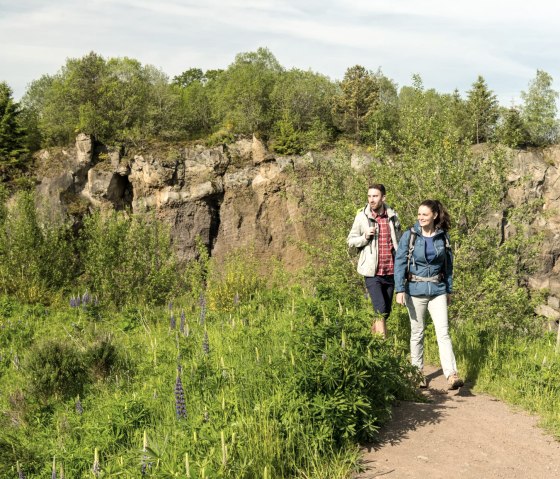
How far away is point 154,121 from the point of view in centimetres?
2959

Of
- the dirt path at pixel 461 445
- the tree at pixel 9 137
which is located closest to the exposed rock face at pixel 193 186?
the tree at pixel 9 137

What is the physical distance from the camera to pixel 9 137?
25875 millimetres

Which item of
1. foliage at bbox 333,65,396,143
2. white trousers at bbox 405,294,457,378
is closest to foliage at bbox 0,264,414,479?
white trousers at bbox 405,294,457,378

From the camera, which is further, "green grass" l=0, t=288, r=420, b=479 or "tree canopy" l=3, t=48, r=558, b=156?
"tree canopy" l=3, t=48, r=558, b=156

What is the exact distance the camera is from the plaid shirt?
20.7 feet

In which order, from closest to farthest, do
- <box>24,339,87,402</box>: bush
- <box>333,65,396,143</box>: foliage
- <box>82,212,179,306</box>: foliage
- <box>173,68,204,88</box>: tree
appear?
<box>24,339,87,402</box>: bush → <box>82,212,179,306</box>: foliage → <box>333,65,396,143</box>: foliage → <box>173,68,204,88</box>: tree

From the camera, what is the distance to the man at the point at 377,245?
6.29 m

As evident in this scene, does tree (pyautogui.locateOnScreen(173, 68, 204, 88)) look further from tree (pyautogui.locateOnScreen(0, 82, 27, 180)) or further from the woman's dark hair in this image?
the woman's dark hair

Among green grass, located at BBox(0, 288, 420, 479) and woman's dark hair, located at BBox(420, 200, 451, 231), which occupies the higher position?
woman's dark hair, located at BBox(420, 200, 451, 231)

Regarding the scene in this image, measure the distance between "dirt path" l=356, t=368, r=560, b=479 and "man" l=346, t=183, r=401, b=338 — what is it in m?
1.36

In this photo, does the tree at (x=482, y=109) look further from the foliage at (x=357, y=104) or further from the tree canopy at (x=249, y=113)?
the foliage at (x=357, y=104)

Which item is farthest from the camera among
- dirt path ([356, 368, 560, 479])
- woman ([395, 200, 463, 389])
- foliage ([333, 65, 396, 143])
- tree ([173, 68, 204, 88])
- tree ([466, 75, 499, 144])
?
tree ([173, 68, 204, 88])

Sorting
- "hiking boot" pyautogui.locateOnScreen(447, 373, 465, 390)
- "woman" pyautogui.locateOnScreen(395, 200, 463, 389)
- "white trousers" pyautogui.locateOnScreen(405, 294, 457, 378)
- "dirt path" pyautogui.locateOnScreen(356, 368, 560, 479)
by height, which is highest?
"woman" pyautogui.locateOnScreen(395, 200, 463, 389)

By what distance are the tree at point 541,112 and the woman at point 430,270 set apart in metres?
32.6
